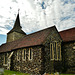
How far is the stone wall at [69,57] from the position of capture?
15.5 m

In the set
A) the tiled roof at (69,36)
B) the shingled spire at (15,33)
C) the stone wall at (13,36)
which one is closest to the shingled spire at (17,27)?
the shingled spire at (15,33)

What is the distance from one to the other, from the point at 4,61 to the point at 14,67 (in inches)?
202

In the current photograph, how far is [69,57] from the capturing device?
52.7ft

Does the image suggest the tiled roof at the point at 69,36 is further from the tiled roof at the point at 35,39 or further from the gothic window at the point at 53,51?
the tiled roof at the point at 35,39

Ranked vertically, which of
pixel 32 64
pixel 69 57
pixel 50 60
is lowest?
pixel 32 64

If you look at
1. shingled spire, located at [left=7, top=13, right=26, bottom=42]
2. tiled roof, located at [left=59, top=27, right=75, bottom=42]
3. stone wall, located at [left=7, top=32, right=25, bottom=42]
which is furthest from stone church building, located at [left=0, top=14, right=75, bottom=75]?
shingled spire, located at [left=7, top=13, right=26, bottom=42]

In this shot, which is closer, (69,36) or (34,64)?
(34,64)

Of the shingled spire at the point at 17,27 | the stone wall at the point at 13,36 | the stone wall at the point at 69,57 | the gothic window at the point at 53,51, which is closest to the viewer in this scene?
the gothic window at the point at 53,51

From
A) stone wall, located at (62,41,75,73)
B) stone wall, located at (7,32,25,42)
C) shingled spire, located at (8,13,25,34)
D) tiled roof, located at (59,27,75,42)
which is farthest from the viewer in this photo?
shingled spire, located at (8,13,25,34)

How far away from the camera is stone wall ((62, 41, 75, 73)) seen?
15484mm

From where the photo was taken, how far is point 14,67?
1839 cm

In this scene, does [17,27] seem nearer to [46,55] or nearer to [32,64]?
[32,64]

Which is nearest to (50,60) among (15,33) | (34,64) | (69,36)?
(34,64)

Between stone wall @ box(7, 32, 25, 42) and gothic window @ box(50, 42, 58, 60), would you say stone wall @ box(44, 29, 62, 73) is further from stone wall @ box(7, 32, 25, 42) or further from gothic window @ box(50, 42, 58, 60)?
stone wall @ box(7, 32, 25, 42)
